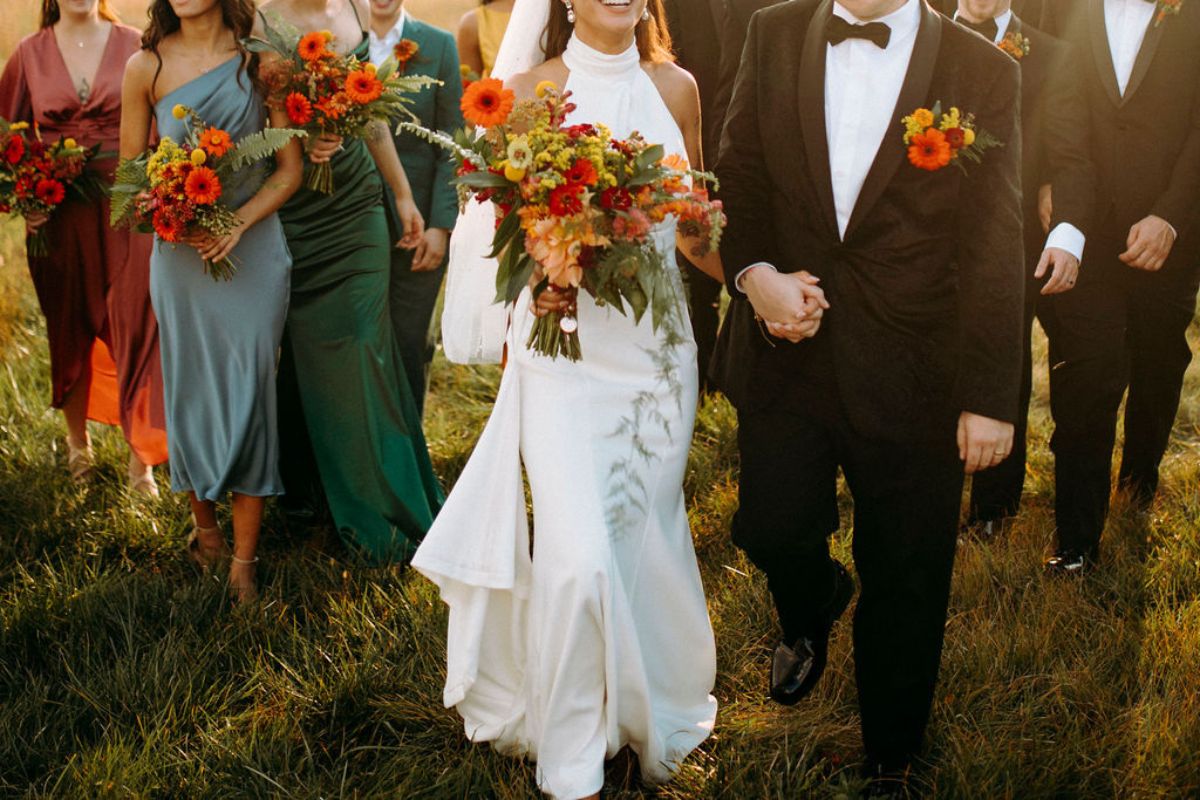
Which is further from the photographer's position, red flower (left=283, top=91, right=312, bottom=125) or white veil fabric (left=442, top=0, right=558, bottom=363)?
red flower (left=283, top=91, right=312, bottom=125)

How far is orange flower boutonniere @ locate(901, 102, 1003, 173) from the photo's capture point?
2949 millimetres

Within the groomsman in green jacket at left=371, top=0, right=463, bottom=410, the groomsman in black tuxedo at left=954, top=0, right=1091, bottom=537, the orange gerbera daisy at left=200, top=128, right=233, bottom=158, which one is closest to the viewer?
the orange gerbera daisy at left=200, top=128, right=233, bottom=158

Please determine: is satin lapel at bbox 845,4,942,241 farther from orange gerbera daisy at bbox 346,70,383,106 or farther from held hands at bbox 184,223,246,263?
held hands at bbox 184,223,246,263

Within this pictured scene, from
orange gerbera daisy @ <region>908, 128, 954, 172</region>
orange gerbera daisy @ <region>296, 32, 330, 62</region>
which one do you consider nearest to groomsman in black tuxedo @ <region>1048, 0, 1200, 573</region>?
orange gerbera daisy @ <region>908, 128, 954, 172</region>

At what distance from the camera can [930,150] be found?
2961 millimetres

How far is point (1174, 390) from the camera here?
17.0 feet

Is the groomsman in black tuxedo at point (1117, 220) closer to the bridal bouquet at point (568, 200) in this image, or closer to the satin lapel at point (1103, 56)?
the satin lapel at point (1103, 56)

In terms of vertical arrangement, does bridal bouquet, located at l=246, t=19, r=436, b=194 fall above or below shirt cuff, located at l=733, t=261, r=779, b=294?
above

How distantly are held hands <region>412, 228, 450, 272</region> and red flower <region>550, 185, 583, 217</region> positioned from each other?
9.38 feet

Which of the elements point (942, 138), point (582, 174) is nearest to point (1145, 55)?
point (942, 138)

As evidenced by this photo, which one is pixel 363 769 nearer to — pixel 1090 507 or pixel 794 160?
pixel 794 160

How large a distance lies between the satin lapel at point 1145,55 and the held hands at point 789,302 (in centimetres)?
235

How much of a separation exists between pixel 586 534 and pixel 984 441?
3.47 ft

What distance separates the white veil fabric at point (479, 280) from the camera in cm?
376
